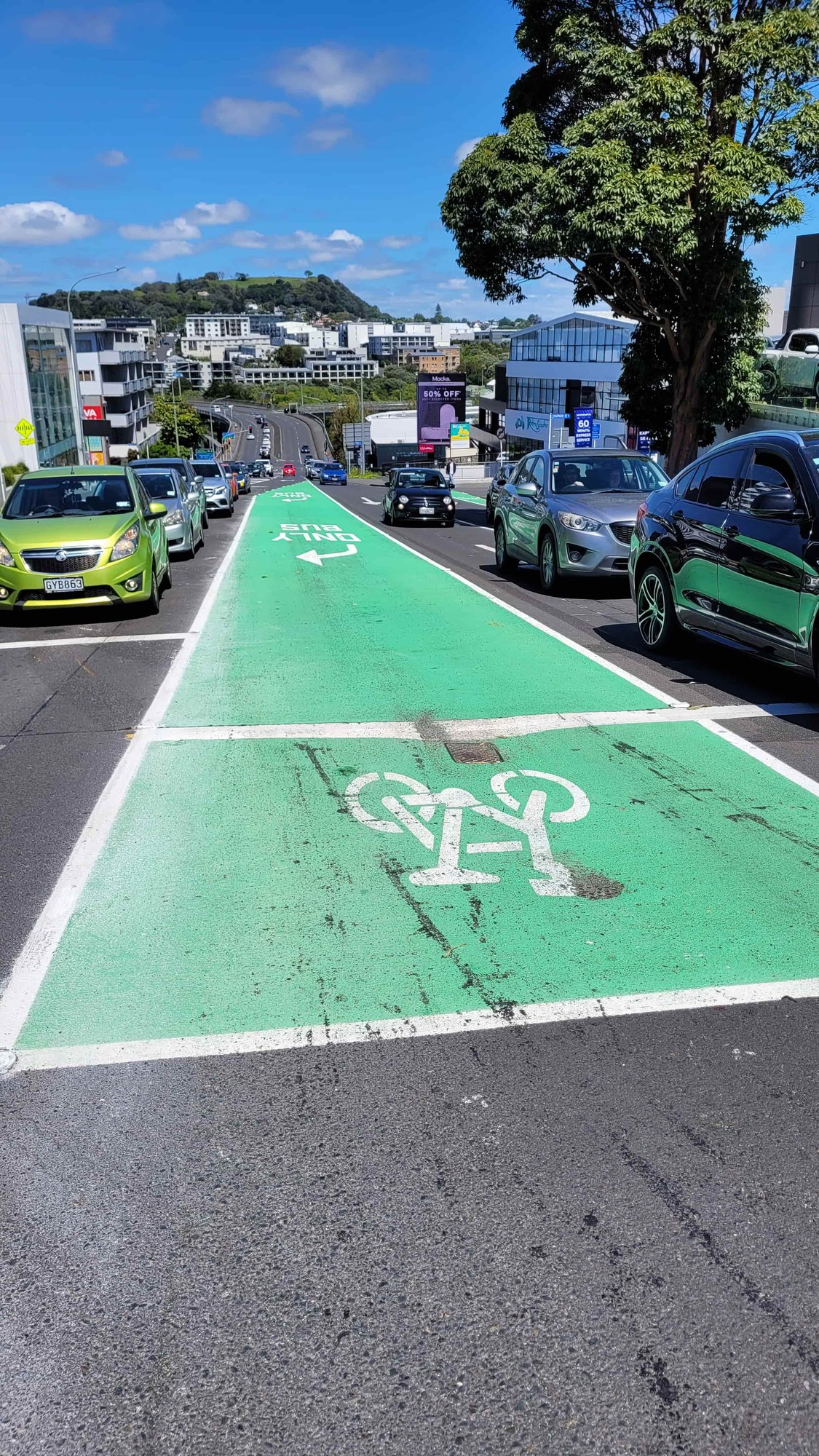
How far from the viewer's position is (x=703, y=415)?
2966 centimetres

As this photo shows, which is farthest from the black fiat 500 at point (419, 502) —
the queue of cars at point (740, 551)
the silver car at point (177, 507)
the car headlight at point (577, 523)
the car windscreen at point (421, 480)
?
the queue of cars at point (740, 551)

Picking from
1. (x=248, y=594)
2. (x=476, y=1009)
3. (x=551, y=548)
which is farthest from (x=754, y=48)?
(x=476, y=1009)

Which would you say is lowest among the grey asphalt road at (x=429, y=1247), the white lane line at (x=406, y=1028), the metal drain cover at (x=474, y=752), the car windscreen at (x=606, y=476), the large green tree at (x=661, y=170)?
the metal drain cover at (x=474, y=752)

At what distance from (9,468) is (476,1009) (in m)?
46.6

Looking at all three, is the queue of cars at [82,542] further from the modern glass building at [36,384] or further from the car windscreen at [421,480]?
the modern glass building at [36,384]

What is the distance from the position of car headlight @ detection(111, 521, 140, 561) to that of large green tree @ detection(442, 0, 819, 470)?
15772 mm

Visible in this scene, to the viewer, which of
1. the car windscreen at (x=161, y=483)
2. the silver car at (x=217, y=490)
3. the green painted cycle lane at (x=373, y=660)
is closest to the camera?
the green painted cycle lane at (x=373, y=660)

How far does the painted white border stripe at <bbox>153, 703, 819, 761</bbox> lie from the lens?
7.75 metres

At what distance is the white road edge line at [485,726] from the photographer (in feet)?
25.4

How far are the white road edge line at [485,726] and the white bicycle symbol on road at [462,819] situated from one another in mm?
895

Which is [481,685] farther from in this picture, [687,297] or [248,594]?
[687,297]

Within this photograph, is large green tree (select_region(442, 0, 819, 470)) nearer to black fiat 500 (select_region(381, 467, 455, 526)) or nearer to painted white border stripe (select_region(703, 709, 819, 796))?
black fiat 500 (select_region(381, 467, 455, 526))

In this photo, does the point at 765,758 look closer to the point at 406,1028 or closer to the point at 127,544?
the point at 406,1028

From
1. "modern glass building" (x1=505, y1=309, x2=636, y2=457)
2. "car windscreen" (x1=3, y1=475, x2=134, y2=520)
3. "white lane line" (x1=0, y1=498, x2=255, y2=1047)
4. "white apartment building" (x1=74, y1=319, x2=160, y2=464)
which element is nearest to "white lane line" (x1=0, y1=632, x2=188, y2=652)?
"car windscreen" (x1=3, y1=475, x2=134, y2=520)
